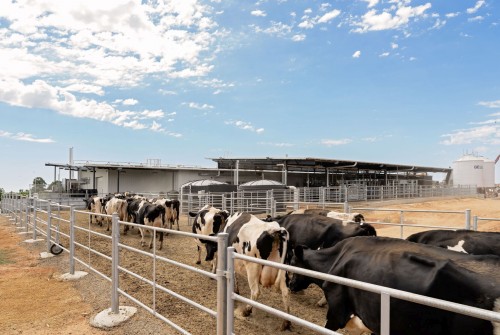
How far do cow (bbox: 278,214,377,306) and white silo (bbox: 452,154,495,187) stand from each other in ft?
185

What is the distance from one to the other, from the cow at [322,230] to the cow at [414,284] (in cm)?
258

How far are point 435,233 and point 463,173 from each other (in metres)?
57.9

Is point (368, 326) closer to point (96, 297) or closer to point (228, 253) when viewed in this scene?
point (228, 253)

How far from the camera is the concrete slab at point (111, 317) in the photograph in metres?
4.82

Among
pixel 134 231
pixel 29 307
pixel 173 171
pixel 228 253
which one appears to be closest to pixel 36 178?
pixel 173 171

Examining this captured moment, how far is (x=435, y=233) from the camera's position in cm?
588

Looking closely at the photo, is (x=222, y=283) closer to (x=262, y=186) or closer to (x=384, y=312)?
(x=384, y=312)

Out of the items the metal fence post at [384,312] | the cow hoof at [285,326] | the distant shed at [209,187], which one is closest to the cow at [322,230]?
the cow hoof at [285,326]

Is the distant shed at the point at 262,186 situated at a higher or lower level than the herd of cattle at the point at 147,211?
higher

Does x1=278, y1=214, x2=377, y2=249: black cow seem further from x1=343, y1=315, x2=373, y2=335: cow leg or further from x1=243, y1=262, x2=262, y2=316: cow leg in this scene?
x1=343, y1=315, x2=373, y2=335: cow leg

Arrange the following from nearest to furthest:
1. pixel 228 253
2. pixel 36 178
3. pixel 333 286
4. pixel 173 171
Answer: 1. pixel 228 253
2. pixel 333 286
3. pixel 173 171
4. pixel 36 178

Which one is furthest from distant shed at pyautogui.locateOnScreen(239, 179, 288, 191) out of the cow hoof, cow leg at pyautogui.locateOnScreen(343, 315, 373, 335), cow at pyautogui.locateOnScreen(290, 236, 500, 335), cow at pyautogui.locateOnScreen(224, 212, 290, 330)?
cow leg at pyautogui.locateOnScreen(343, 315, 373, 335)

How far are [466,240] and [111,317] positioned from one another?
5380 mm

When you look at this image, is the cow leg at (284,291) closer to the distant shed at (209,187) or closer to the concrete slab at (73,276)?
the concrete slab at (73,276)
